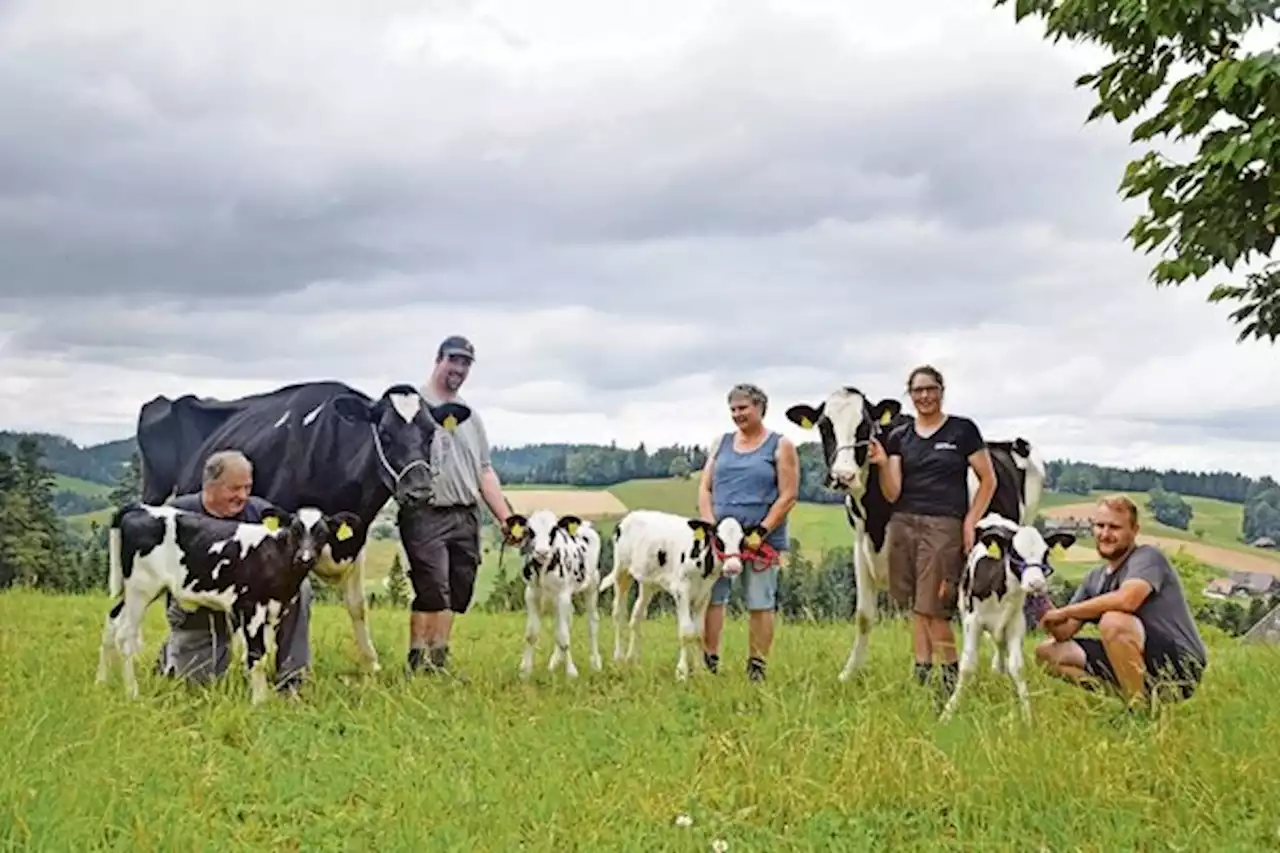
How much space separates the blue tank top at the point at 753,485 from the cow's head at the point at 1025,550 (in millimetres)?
1845

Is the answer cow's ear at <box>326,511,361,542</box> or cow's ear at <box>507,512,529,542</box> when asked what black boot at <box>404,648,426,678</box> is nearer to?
cow's ear at <box>507,512,529,542</box>

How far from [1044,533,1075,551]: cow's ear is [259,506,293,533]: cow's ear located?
467 cm

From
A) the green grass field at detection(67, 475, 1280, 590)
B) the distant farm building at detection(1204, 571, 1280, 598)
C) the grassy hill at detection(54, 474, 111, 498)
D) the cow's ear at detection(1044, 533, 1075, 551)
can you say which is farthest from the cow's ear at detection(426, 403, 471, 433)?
the distant farm building at detection(1204, 571, 1280, 598)

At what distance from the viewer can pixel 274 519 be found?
7875 millimetres

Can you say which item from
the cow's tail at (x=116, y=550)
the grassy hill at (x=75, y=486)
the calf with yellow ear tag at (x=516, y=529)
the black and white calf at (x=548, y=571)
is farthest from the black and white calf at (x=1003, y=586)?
the grassy hill at (x=75, y=486)

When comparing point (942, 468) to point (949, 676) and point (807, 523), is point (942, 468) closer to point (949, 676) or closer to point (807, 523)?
point (949, 676)

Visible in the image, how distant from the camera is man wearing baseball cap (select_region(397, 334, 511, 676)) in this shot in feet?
30.0

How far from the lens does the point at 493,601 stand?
16.9m

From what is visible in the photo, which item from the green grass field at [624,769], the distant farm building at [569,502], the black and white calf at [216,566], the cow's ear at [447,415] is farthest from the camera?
the distant farm building at [569,502]

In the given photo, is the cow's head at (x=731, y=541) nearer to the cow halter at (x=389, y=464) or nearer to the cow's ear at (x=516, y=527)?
the cow's ear at (x=516, y=527)

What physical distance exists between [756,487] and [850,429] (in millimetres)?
896

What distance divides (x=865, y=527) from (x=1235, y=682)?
9.46 ft

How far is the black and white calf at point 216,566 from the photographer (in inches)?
305

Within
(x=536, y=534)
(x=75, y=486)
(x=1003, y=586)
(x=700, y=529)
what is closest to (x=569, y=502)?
(x=536, y=534)
